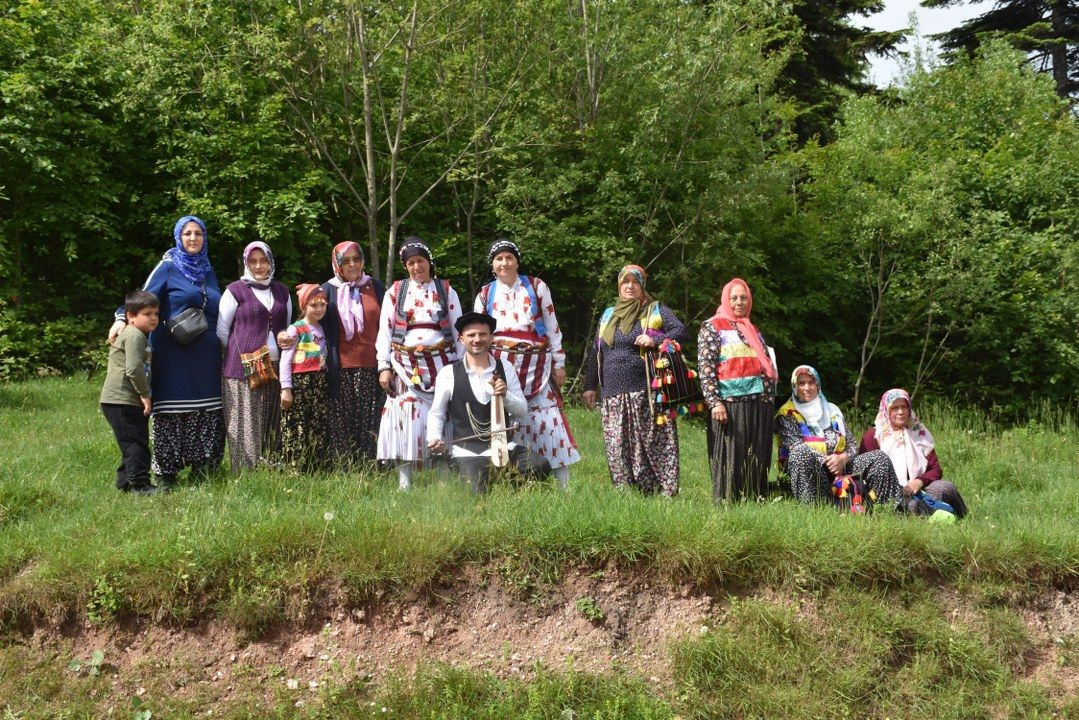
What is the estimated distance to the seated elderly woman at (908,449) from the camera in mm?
6762

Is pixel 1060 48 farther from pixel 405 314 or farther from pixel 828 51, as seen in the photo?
pixel 405 314

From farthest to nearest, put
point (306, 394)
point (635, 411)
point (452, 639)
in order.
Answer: point (306, 394), point (635, 411), point (452, 639)

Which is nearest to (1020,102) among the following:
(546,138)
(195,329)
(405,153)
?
(546,138)

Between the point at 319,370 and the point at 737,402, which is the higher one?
the point at 319,370

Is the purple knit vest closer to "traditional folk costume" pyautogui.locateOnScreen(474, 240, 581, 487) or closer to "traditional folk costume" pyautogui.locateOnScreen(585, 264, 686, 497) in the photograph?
"traditional folk costume" pyautogui.locateOnScreen(474, 240, 581, 487)

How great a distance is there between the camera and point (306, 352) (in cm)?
694

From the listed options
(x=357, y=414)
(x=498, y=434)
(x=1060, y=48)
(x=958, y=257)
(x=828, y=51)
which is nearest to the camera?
(x=498, y=434)

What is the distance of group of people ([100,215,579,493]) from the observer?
6574 millimetres

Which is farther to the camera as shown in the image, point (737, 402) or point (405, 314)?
point (405, 314)

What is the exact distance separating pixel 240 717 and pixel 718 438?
141 inches

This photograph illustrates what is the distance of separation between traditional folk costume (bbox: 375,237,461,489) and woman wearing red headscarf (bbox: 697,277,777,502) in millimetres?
1926

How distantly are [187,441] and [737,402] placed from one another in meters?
3.91

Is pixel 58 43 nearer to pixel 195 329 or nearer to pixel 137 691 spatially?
pixel 195 329

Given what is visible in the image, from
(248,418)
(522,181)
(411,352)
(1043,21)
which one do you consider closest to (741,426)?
(411,352)
